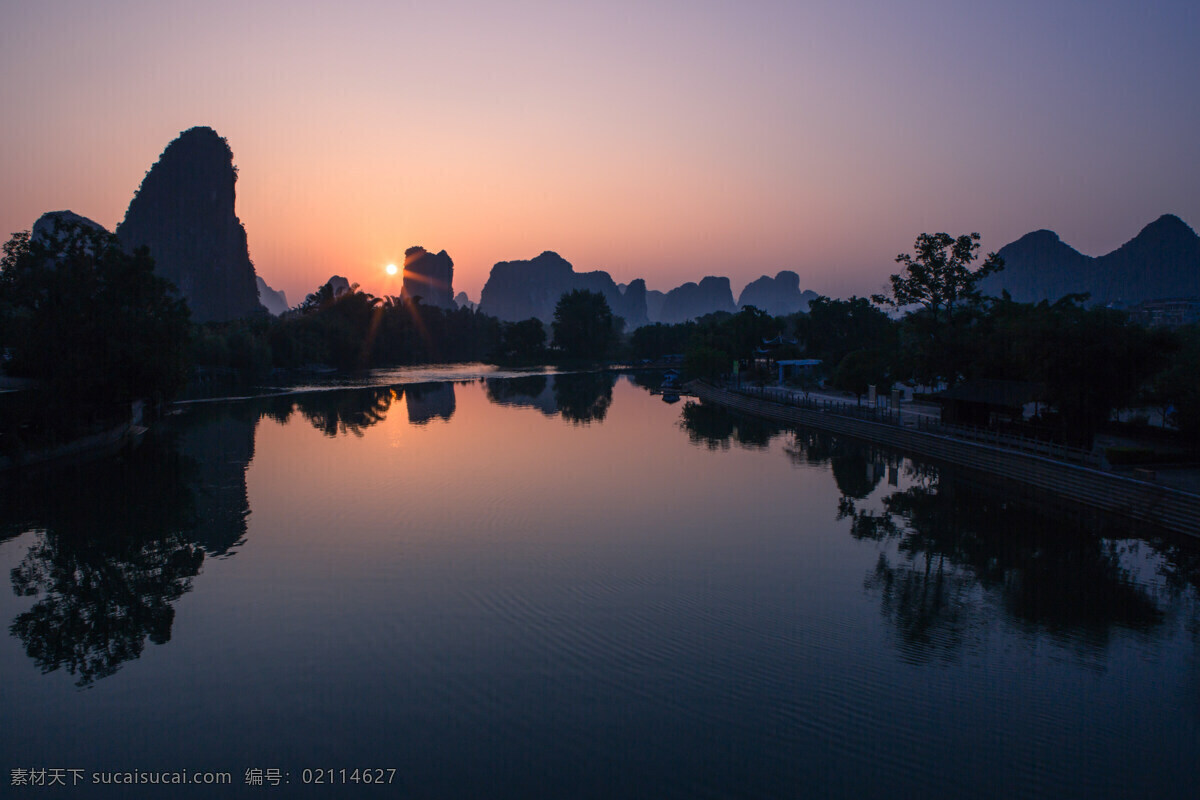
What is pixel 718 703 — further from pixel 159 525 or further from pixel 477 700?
pixel 159 525

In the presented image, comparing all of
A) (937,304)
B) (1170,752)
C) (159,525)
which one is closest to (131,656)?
(159,525)

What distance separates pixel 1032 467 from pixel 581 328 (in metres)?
129

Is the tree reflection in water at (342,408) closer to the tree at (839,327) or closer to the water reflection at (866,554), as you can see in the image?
the water reflection at (866,554)

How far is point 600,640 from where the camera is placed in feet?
49.4

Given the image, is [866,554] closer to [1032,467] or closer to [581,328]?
[1032,467]

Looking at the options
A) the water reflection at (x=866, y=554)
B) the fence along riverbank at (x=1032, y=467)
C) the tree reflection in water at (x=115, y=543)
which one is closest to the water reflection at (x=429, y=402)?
the tree reflection in water at (x=115, y=543)

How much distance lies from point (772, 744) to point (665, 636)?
165 inches

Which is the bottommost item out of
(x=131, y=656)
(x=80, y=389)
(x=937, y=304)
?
(x=131, y=656)

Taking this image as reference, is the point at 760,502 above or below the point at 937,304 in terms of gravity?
below

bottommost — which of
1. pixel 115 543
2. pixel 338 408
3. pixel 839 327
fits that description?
pixel 115 543

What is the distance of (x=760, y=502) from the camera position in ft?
93.7

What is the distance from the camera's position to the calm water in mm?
11039

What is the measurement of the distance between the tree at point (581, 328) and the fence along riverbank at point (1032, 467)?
105 meters

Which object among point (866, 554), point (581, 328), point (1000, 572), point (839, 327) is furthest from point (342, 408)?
point (581, 328)
